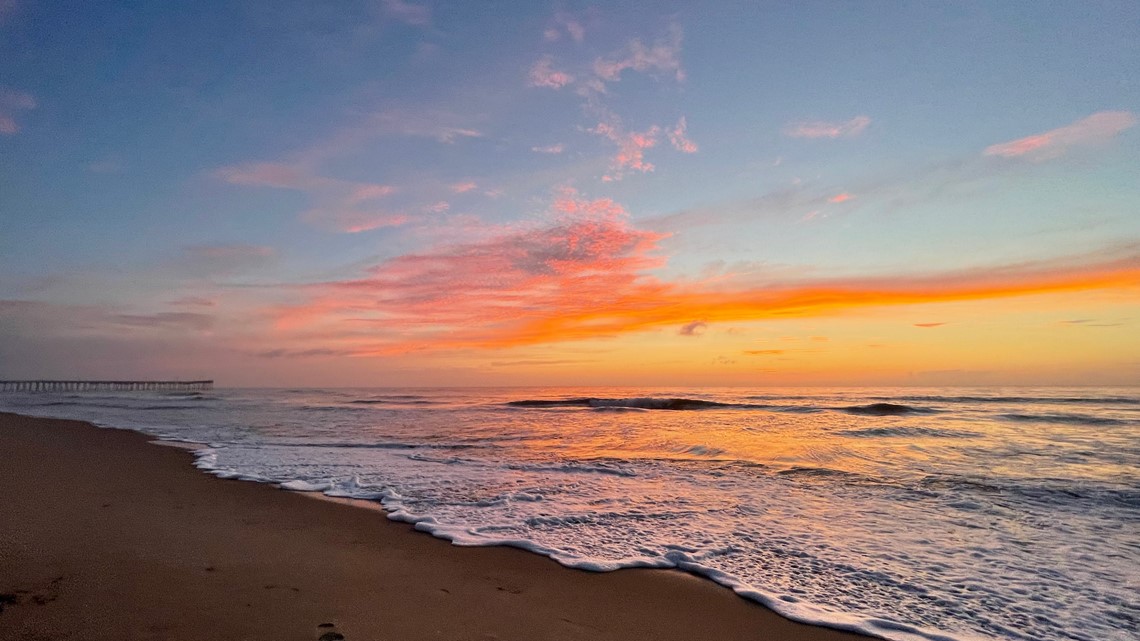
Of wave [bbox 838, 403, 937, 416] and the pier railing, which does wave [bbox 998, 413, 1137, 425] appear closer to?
wave [bbox 838, 403, 937, 416]

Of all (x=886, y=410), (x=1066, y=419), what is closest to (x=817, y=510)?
(x=1066, y=419)

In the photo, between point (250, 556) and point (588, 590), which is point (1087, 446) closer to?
point (588, 590)

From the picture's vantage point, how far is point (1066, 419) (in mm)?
21391

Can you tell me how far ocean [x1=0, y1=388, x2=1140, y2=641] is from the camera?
4.03 meters

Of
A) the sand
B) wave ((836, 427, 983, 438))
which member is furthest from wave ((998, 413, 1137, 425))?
the sand

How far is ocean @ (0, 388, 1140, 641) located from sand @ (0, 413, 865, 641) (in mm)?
356

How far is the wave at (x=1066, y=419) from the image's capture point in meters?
19.8

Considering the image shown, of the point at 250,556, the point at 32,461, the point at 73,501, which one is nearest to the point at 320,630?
the point at 250,556

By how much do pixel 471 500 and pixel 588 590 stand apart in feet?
11.4

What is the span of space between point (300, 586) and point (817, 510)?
18.9 ft

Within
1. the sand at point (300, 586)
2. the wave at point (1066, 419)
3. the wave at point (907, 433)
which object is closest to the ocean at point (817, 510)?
the sand at point (300, 586)

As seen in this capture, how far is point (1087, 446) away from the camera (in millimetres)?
13086

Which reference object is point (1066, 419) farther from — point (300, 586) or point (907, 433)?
point (300, 586)

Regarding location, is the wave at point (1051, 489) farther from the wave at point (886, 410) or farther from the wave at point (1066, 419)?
the wave at point (886, 410)
